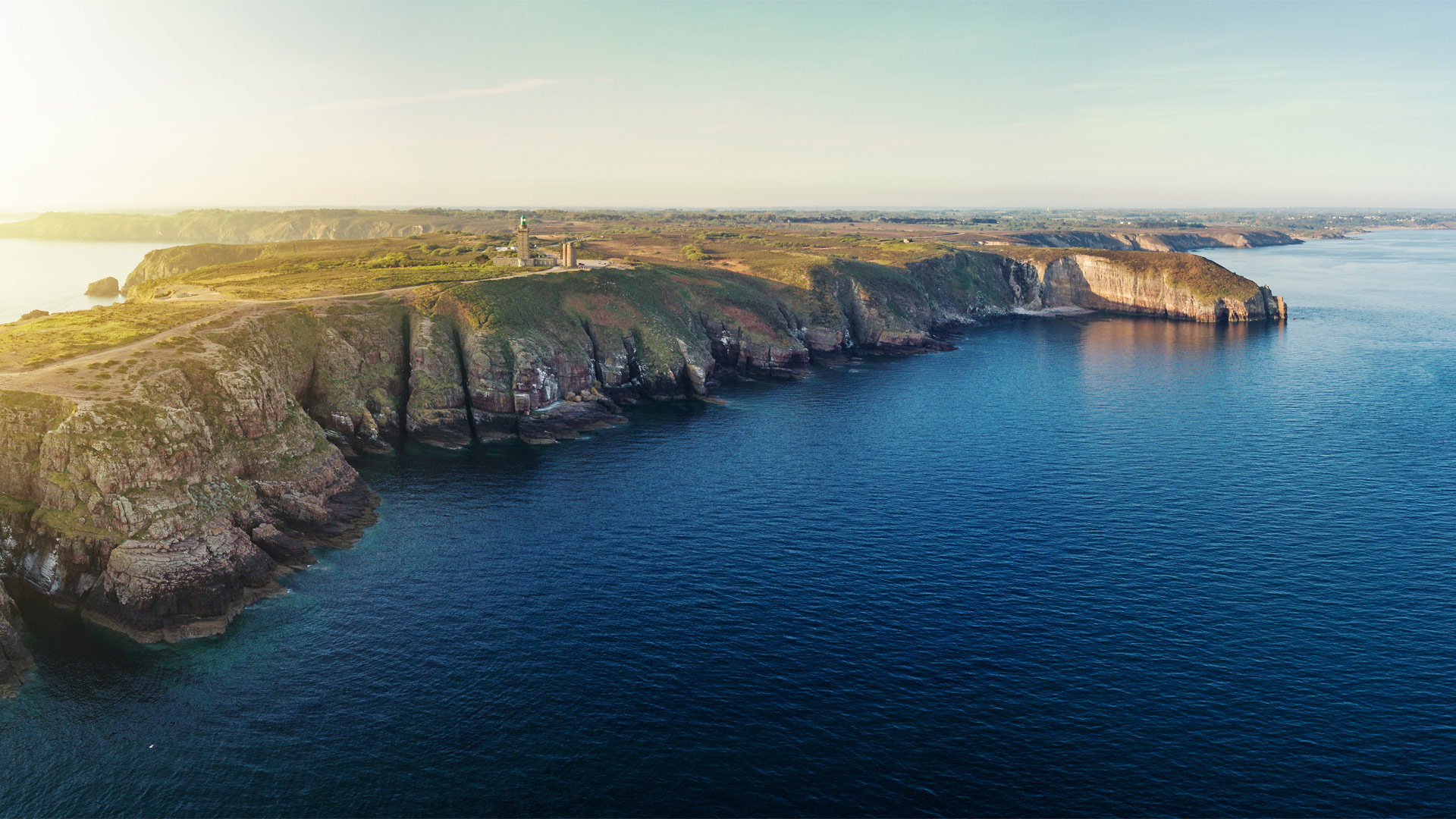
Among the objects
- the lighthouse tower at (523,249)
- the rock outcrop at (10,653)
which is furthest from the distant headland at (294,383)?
the lighthouse tower at (523,249)

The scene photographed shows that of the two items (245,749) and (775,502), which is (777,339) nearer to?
(775,502)

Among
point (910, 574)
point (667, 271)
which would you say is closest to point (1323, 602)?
point (910, 574)

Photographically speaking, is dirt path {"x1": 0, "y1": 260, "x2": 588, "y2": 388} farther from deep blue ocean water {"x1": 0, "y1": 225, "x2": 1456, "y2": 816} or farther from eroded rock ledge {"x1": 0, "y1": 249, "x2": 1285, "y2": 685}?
deep blue ocean water {"x1": 0, "y1": 225, "x2": 1456, "y2": 816}

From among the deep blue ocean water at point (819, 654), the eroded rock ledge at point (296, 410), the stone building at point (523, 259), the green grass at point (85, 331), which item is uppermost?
the stone building at point (523, 259)

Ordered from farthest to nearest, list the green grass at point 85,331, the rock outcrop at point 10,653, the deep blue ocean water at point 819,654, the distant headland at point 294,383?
the green grass at point 85,331 < the distant headland at point 294,383 < the rock outcrop at point 10,653 < the deep blue ocean water at point 819,654

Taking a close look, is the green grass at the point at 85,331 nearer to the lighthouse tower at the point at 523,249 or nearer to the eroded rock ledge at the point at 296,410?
the eroded rock ledge at the point at 296,410

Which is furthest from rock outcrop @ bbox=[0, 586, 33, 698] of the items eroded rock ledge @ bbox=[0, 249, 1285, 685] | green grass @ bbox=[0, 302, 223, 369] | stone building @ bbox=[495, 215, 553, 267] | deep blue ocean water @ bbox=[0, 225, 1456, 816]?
stone building @ bbox=[495, 215, 553, 267]
